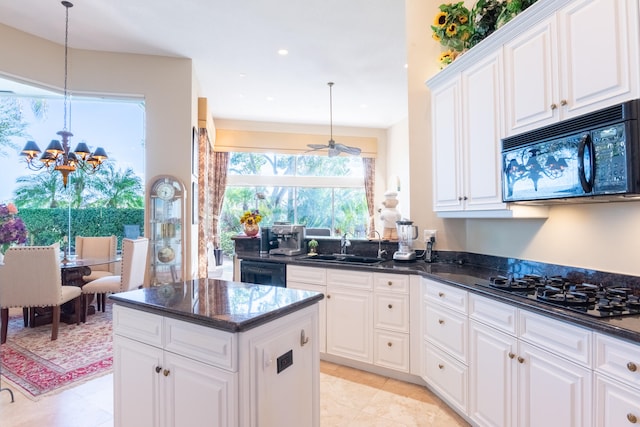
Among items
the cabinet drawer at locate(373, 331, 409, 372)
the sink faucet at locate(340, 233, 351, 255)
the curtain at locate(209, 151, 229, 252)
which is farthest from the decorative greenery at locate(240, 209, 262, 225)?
the curtain at locate(209, 151, 229, 252)

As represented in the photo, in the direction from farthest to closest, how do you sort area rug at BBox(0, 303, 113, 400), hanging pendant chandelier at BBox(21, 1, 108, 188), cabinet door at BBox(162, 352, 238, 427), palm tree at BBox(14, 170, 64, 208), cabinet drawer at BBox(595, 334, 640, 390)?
palm tree at BBox(14, 170, 64, 208) → hanging pendant chandelier at BBox(21, 1, 108, 188) → area rug at BBox(0, 303, 113, 400) → cabinet door at BBox(162, 352, 238, 427) → cabinet drawer at BBox(595, 334, 640, 390)

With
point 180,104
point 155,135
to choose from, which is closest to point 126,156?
point 155,135

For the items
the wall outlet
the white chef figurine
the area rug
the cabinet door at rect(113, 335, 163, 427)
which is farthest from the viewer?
the white chef figurine

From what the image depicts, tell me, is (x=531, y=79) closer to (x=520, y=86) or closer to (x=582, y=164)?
(x=520, y=86)

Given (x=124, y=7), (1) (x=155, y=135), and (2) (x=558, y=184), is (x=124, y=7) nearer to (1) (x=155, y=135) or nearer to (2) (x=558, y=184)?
(1) (x=155, y=135)

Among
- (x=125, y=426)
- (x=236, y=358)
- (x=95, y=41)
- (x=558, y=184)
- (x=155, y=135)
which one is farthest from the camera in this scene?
(x=155, y=135)

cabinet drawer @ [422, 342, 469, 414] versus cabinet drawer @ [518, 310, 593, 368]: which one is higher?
cabinet drawer @ [518, 310, 593, 368]

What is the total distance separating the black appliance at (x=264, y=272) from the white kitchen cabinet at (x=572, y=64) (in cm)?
229

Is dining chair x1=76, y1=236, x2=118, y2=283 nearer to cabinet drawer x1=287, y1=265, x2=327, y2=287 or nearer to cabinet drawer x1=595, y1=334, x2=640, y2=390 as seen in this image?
cabinet drawer x1=287, y1=265, x2=327, y2=287

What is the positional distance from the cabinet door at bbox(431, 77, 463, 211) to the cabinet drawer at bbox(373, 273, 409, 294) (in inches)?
27.6

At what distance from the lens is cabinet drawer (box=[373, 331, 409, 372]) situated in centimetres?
277

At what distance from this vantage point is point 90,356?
329cm

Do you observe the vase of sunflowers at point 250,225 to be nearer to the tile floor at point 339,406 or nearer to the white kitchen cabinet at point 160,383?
the tile floor at point 339,406

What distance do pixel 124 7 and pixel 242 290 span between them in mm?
3656
